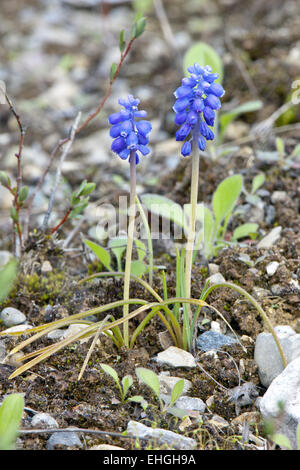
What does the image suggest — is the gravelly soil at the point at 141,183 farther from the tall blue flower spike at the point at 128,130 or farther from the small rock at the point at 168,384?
the tall blue flower spike at the point at 128,130

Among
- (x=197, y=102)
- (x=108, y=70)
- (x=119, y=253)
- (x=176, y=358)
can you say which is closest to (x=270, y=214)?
(x=119, y=253)

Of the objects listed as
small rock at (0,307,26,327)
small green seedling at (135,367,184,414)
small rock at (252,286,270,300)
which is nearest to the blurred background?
small rock at (0,307,26,327)

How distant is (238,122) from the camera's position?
5184 millimetres

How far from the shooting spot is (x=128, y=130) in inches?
97.8

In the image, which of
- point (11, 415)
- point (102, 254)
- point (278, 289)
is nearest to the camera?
point (11, 415)

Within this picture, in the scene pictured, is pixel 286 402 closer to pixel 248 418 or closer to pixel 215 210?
pixel 248 418

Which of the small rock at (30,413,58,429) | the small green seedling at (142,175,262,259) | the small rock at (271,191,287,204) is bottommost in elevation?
the small rock at (30,413,58,429)

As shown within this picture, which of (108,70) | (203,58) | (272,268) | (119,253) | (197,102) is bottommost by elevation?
(272,268)

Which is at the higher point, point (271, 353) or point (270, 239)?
point (270, 239)

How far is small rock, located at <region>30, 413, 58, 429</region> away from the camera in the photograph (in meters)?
2.32

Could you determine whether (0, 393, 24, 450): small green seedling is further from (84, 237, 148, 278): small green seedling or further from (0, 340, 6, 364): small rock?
(84, 237, 148, 278): small green seedling

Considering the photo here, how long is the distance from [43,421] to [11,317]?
845 mm

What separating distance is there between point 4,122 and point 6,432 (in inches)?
178

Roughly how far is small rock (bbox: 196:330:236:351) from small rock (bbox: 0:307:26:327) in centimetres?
97
